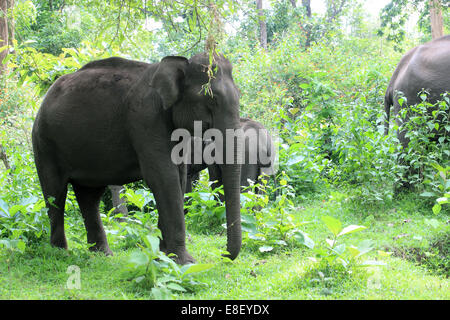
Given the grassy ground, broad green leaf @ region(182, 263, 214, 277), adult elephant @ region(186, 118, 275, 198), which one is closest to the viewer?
broad green leaf @ region(182, 263, 214, 277)

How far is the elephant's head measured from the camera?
4.04 meters

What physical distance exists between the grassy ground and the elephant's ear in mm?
1436

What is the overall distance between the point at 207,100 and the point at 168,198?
3.08 ft

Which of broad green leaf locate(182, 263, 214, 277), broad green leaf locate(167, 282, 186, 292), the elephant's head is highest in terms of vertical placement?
the elephant's head

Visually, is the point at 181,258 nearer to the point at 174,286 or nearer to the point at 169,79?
the point at 174,286

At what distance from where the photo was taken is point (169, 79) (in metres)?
4.11

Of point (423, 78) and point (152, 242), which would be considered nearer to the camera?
point (152, 242)

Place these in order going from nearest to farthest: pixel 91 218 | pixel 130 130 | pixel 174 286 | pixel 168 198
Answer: pixel 174 286 < pixel 168 198 < pixel 130 130 < pixel 91 218

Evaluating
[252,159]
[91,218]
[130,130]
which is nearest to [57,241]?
[91,218]

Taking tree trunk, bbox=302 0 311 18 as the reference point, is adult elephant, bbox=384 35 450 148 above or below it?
below

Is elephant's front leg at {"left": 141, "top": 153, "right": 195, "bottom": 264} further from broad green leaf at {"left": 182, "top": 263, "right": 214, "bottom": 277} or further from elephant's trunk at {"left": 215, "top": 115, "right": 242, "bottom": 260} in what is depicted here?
broad green leaf at {"left": 182, "top": 263, "right": 214, "bottom": 277}

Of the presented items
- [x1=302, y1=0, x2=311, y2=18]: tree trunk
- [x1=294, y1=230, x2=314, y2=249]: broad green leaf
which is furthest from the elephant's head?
[x1=302, y1=0, x2=311, y2=18]: tree trunk

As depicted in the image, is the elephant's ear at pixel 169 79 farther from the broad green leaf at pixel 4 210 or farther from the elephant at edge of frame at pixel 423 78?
the elephant at edge of frame at pixel 423 78
